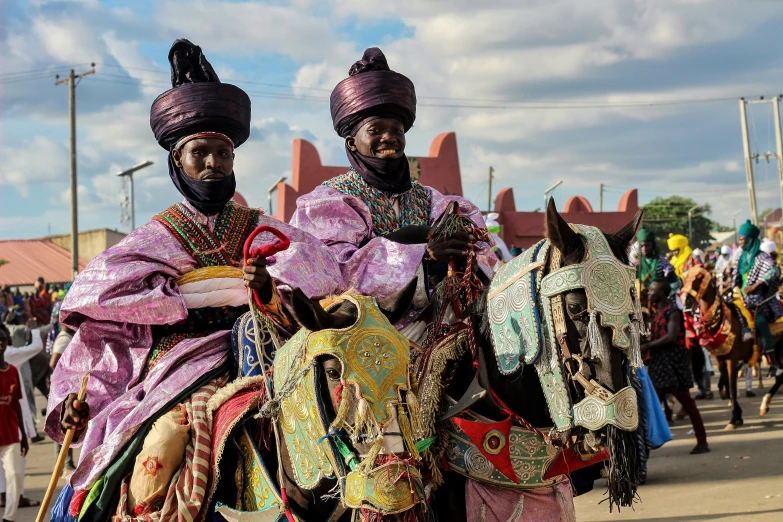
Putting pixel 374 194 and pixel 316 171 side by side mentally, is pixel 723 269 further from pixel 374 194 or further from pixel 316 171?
pixel 374 194

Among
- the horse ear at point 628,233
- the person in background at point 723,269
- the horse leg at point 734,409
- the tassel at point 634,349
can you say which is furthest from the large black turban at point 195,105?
the person in background at point 723,269

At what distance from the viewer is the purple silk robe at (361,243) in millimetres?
4258

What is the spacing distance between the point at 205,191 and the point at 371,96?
95cm

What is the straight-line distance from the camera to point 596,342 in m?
3.46

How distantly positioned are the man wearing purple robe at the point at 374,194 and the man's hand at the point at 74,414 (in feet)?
4.34

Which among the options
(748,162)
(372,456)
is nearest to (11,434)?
(372,456)

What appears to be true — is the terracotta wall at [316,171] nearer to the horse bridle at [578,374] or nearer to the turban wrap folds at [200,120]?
the turban wrap folds at [200,120]

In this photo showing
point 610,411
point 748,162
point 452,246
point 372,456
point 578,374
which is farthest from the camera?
point 748,162

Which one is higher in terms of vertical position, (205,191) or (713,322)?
(205,191)

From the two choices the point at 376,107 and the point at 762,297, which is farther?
the point at 762,297

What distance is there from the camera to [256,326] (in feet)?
12.6

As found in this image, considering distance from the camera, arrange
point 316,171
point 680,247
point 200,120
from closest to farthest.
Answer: point 200,120, point 680,247, point 316,171

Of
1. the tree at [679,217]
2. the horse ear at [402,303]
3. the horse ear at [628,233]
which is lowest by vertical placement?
the horse ear at [402,303]

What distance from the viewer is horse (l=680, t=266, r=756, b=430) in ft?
45.7
